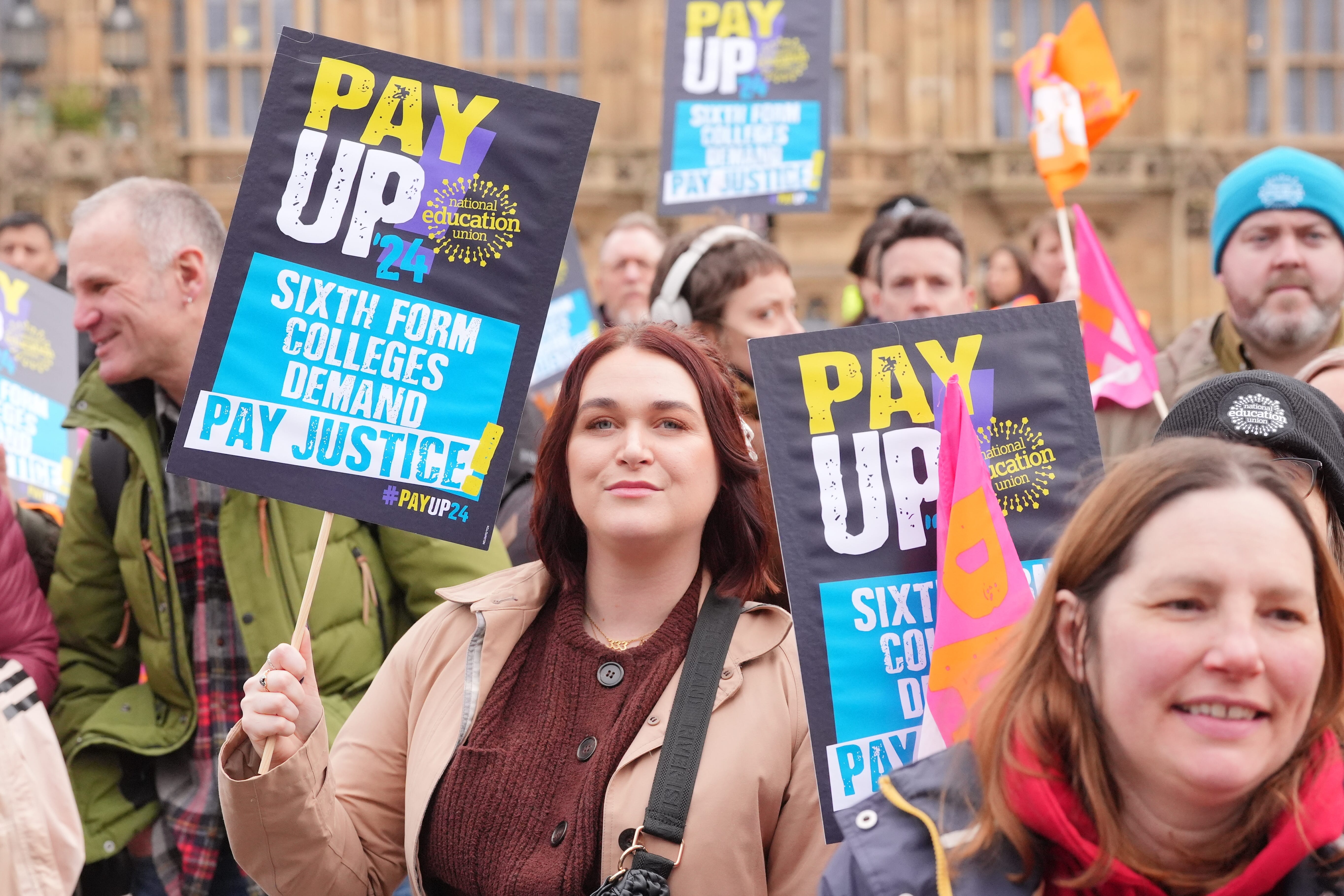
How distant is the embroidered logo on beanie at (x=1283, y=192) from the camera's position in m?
4.02

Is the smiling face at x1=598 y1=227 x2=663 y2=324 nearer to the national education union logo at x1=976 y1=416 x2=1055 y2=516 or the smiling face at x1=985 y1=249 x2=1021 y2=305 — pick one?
the smiling face at x1=985 y1=249 x2=1021 y2=305

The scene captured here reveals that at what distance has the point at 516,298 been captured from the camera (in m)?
2.66

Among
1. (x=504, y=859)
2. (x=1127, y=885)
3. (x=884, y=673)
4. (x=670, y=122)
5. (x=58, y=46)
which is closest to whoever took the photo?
(x=1127, y=885)

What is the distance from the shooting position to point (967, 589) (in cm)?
246

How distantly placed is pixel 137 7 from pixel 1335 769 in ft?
59.2

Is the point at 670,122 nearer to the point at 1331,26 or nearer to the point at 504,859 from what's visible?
the point at 504,859

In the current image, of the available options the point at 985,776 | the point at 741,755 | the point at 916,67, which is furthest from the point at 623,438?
the point at 916,67

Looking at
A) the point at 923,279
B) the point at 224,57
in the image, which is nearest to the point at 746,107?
the point at 923,279

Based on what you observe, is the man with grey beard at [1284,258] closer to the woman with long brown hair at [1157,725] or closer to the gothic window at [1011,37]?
the woman with long brown hair at [1157,725]

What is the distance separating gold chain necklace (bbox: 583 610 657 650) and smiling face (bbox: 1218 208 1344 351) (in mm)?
2312

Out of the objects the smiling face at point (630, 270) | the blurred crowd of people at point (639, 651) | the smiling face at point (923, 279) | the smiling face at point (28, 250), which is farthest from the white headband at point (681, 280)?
the smiling face at point (28, 250)

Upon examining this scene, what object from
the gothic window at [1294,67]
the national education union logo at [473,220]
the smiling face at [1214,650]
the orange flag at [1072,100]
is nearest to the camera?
the smiling face at [1214,650]

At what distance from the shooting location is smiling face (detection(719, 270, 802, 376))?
161 inches

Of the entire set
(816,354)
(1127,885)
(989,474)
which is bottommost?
(1127,885)
